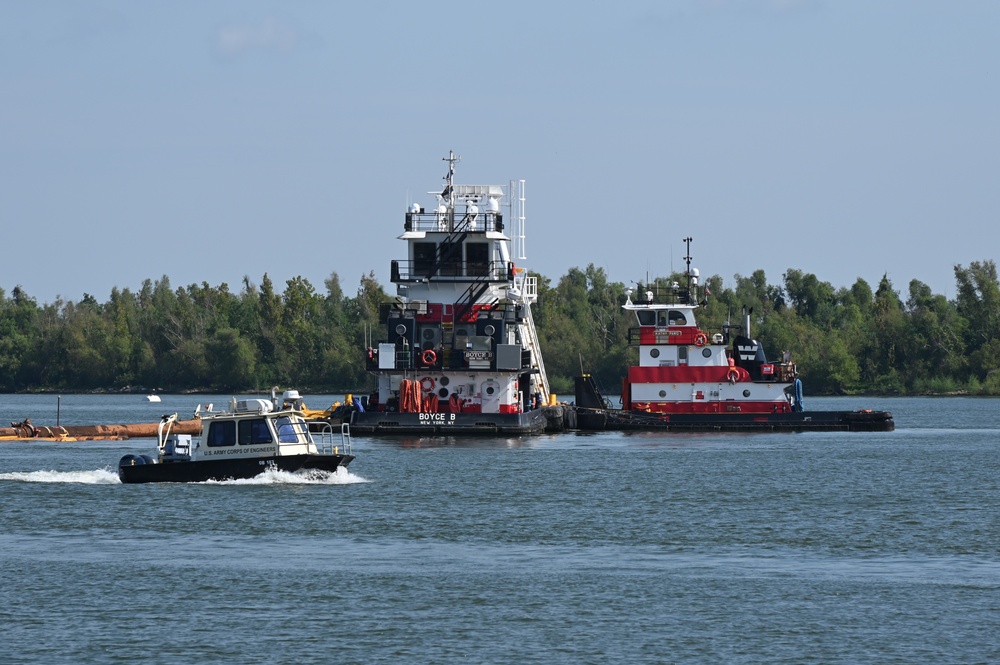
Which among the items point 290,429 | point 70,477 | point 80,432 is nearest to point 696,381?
point 80,432

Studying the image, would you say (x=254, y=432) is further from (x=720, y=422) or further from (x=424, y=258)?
(x=720, y=422)

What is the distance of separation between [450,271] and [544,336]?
3303 inches

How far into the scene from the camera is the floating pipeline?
6519cm

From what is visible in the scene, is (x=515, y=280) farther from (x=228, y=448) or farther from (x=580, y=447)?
(x=228, y=448)

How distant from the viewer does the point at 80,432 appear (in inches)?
2675

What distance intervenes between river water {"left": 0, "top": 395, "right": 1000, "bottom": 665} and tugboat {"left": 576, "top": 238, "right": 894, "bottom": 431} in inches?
604

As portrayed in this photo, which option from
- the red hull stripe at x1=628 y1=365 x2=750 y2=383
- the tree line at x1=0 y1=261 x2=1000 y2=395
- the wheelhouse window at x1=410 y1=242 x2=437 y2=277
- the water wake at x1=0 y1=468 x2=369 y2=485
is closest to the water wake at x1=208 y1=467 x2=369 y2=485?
the water wake at x1=0 y1=468 x2=369 y2=485

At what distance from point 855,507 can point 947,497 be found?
3778 millimetres

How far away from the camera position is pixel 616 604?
2597cm

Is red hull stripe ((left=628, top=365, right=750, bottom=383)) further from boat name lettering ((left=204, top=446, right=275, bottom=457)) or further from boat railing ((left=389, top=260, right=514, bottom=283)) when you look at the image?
boat name lettering ((left=204, top=446, right=275, bottom=457))

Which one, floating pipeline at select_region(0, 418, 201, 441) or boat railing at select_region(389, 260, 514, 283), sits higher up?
boat railing at select_region(389, 260, 514, 283)

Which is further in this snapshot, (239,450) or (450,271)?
(450,271)


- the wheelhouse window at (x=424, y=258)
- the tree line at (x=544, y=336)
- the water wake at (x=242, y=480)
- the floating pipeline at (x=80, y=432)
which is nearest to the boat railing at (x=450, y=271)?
the wheelhouse window at (x=424, y=258)

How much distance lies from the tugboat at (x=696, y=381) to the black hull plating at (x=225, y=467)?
25.9 metres
